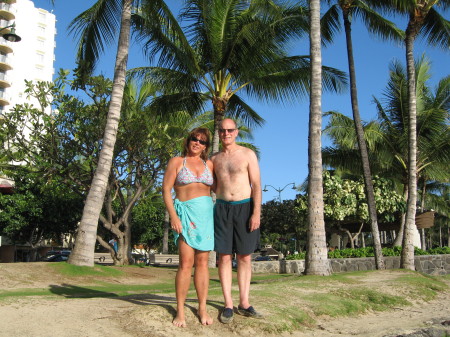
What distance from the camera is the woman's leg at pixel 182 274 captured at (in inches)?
183

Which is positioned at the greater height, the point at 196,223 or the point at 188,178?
the point at 188,178

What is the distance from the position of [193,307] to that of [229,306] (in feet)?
1.47

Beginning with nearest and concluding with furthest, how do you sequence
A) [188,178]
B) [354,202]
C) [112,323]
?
[112,323], [188,178], [354,202]

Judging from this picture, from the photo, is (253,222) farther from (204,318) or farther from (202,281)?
(204,318)

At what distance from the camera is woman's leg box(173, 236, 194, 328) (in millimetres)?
4660

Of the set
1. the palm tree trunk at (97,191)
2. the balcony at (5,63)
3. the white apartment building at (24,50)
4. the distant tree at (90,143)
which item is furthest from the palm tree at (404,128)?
the balcony at (5,63)

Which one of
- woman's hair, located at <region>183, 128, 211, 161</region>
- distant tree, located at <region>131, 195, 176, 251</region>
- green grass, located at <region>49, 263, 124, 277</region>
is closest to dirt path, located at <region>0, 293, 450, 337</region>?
woman's hair, located at <region>183, 128, 211, 161</region>

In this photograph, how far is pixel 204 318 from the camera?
479 cm

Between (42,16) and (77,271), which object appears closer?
(77,271)

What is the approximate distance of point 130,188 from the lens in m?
19.9

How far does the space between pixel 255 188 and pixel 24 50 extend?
67.6 meters

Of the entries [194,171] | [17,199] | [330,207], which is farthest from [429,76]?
[17,199]

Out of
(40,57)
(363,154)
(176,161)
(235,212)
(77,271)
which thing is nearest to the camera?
(176,161)

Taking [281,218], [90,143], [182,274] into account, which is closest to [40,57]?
[281,218]
